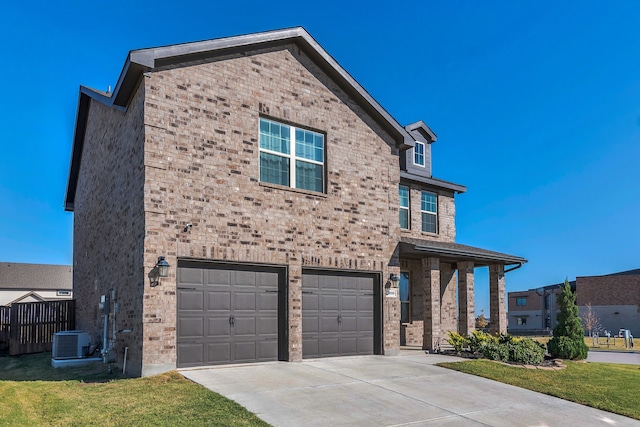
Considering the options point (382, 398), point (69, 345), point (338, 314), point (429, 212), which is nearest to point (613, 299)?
point (429, 212)

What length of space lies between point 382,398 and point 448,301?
11615 mm

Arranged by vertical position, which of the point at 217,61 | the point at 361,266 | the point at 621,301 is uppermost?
the point at 217,61

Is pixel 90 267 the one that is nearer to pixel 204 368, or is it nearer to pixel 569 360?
pixel 204 368

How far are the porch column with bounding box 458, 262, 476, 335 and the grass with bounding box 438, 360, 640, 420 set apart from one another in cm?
423

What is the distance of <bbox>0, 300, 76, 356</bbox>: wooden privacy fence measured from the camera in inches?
655

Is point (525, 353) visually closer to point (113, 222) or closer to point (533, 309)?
point (113, 222)

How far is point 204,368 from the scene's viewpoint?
37.0 ft

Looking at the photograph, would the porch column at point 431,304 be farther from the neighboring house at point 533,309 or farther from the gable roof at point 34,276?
the gable roof at point 34,276

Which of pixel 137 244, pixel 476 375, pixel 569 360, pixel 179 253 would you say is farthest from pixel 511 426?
pixel 569 360

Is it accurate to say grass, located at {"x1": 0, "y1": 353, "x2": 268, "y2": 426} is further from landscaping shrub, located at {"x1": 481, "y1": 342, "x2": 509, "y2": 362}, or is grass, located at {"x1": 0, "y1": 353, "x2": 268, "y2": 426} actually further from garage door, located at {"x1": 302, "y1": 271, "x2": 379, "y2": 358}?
landscaping shrub, located at {"x1": 481, "y1": 342, "x2": 509, "y2": 362}

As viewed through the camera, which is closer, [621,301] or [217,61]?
[217,61]

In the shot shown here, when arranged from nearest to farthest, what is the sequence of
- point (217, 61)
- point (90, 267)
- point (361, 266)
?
point (217, 61)
point (361, 266)
point (90, 267)

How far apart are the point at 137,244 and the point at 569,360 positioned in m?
13.0

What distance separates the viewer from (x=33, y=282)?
61.7 meters
